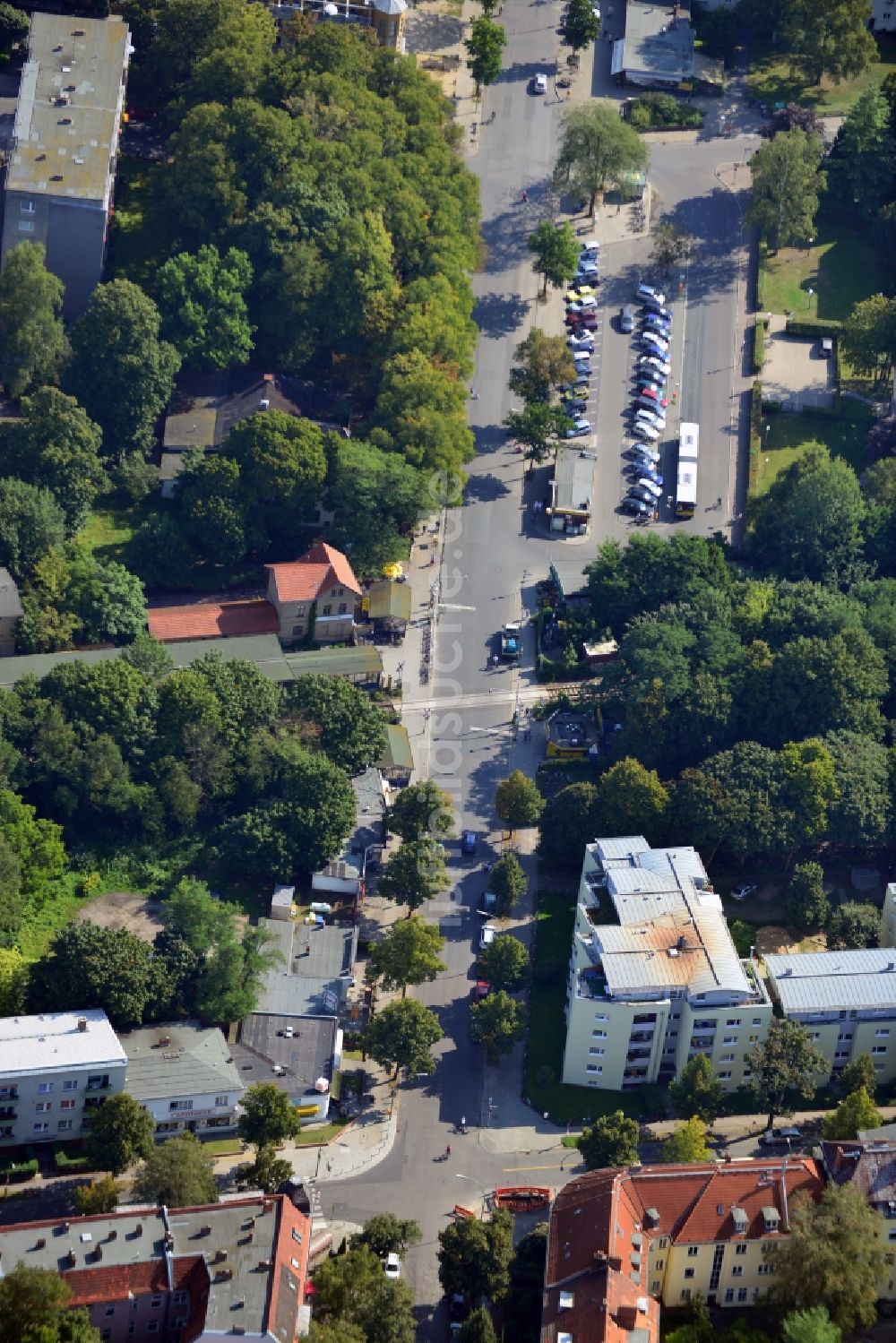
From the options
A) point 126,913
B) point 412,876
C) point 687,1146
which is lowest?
point 687,1146

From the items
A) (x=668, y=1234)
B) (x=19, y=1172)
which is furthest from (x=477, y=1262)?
(x=19, y=1172)

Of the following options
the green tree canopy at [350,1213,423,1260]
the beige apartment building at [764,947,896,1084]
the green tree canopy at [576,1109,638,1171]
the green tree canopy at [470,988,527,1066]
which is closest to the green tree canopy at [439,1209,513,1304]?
the green tree canopy at [350,1213,423,1260]

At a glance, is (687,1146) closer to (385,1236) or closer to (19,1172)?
(385,1236)

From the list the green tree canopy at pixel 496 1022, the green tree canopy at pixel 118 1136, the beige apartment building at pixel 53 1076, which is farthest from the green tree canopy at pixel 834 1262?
the beige apartment building at pixel 53 1076

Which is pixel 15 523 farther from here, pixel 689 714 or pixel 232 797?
pixel 689 714

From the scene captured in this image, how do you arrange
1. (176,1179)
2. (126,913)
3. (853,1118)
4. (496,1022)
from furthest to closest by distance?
(126,913) < (496,1022) < (853,1118) < (176,1179)

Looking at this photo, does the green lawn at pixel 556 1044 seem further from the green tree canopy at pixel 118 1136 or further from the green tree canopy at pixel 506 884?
the green tree canopy at pixel 118 1136
